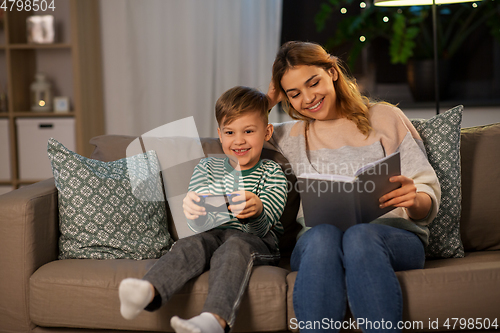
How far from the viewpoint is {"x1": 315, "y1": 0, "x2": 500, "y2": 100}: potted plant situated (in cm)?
270

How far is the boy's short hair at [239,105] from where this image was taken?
1.39m

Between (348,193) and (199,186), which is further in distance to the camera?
(199,186)

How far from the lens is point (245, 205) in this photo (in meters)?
1.20

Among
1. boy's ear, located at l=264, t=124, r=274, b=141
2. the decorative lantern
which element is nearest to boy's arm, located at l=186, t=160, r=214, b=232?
boy's ear, located at l=264, t=124, r=274, b=141

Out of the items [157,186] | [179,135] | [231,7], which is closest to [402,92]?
[231,7]

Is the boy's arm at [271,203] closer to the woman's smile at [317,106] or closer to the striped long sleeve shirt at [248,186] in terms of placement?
the striped long sleeve shirt at [248,186]

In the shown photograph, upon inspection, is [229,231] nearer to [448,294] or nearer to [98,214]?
[98,214]

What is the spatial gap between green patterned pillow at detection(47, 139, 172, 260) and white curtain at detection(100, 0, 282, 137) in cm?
156

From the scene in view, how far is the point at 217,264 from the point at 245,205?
0.56 ft

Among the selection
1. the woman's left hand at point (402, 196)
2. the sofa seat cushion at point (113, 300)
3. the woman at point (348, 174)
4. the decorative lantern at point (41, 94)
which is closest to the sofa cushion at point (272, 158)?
the woman at point (348, 174)

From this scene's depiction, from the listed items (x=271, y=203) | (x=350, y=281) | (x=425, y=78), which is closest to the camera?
(x=350, y=281)

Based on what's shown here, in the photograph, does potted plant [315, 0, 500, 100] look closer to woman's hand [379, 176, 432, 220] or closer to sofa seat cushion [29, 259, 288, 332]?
woman's hand [379, 176, 432, 220]

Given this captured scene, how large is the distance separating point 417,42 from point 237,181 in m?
1.95

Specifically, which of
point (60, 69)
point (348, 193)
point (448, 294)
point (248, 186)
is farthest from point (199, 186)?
point (60, 69)
